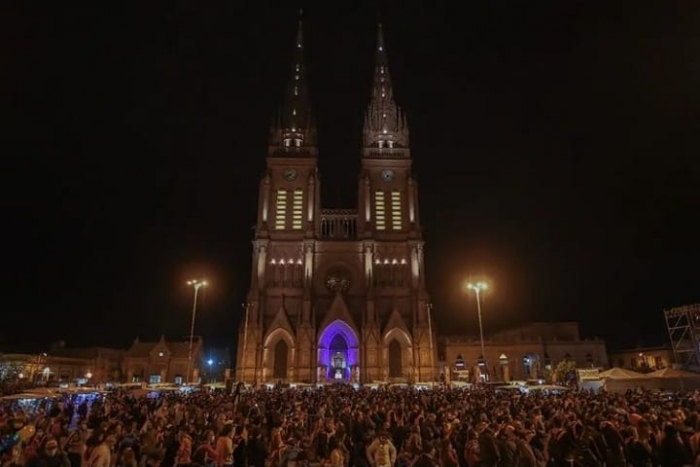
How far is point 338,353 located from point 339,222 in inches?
737

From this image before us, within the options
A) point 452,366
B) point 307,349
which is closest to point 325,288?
point 307,349

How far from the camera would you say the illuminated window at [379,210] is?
61531 millimetres

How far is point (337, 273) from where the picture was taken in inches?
2336

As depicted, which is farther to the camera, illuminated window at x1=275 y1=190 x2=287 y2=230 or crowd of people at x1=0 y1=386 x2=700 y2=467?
illuminated window at x1=275 y1=190 x2=287 y2=230

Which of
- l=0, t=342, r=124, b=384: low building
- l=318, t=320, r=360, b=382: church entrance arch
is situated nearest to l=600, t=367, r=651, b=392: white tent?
l=318, t=320, r=360, b=382: church entrance arch

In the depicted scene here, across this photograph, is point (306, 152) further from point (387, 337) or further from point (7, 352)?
point (7, 352)

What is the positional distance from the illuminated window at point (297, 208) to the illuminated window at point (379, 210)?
10.4 metres

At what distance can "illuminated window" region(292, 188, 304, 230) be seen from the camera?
60969 millimetres

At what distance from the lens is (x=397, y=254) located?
59594 millimetres

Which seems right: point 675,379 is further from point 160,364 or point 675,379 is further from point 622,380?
point 160,364

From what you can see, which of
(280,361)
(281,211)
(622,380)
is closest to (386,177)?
(281,211)

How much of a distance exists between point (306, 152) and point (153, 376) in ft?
132

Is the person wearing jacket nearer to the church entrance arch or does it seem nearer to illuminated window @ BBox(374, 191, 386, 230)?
the church entrance arch

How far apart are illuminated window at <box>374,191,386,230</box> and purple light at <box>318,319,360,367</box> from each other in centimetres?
1486
